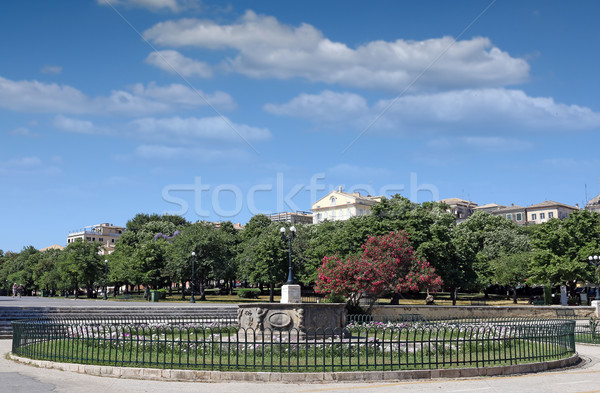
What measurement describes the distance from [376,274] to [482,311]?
30.8ft

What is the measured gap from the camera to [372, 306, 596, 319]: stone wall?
34906 millimetres

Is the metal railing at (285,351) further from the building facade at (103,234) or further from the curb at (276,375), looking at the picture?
the building facade at (103,234)

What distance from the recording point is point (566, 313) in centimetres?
3647

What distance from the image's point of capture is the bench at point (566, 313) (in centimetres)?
3600

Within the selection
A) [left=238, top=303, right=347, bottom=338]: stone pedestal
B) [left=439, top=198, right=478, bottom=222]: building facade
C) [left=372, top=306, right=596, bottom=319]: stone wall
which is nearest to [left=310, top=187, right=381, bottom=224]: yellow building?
[left=439, top=198, right=478, bottom=222]: building facade

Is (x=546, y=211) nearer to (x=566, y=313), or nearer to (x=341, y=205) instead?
(x=341, y=205)

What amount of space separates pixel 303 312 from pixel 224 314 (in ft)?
53.6

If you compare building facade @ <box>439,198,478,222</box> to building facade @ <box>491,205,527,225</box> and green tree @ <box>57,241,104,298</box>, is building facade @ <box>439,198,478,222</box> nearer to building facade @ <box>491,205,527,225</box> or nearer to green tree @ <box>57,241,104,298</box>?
building facade @ <box>491,205,527,225</box>

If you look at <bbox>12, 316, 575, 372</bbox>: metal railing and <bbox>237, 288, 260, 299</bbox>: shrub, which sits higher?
<bbox>12, 316, 575, 372</bbox>: metal railing

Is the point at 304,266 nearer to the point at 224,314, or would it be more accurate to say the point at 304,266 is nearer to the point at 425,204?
the point at 425,204

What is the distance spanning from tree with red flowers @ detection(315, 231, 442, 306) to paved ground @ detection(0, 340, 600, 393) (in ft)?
58.0

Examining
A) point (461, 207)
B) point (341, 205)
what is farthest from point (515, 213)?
point (341, 205)

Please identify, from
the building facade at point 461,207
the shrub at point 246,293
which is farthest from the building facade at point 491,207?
the shrub at point 246,293

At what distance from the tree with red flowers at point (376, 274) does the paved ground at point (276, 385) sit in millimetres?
17670
